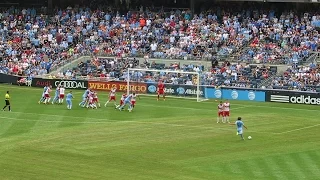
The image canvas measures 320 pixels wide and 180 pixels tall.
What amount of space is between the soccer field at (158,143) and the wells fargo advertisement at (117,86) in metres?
4.64

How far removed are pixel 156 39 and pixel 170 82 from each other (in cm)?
1050

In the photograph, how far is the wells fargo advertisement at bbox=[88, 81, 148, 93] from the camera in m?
76.1

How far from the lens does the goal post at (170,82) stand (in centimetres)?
7431

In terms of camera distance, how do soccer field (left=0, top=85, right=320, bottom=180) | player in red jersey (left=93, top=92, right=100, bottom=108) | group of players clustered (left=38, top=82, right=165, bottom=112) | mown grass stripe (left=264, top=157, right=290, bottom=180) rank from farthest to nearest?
player in red jersey (left=93, top=92, right=100, bottom=108), group of players clustered (left=38, top=82, right=165, bottom=112), soccer field (left=0, top=85, right=320, bottom=180), mown grass stripe (left=264, top=157, right=290, bottom=180)

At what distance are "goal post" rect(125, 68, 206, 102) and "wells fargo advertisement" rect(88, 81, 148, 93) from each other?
4.2 inches

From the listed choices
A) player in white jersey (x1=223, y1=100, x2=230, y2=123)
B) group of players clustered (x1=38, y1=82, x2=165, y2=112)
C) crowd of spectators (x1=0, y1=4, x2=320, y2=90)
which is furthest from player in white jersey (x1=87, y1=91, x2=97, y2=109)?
player in white jersey (x1=223, y1=100, x2=230, y2=123)

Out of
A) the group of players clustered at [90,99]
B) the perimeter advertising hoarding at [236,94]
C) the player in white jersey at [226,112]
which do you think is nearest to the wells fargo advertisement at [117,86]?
the group of players clustered at [90,99]

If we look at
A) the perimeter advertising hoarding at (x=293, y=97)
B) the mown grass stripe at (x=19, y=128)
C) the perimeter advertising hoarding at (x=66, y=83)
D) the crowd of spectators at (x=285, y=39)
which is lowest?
the mown grass stripe at (x=19, y=128)

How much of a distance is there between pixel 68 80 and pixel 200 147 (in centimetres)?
3190

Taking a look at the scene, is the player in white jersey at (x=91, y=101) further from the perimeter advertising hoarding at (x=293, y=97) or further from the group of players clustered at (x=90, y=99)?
the perimeter advertising hoarding at (x=293, y=97)

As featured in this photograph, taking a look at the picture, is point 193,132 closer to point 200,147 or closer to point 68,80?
point 200,147

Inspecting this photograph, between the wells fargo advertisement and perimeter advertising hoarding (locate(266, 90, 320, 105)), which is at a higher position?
the wells fargo advertisement

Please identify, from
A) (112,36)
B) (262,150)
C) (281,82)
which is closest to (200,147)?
(262,150)

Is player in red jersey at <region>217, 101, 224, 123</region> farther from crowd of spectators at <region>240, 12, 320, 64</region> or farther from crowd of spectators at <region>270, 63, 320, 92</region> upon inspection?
crowd of spectators at <region>240, 12, 320, 64</region>
